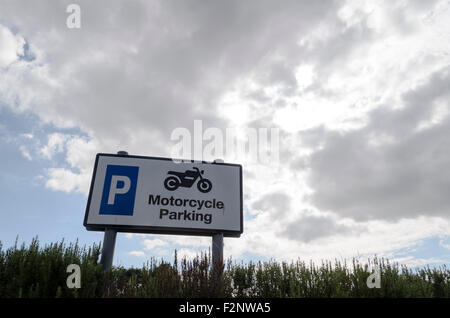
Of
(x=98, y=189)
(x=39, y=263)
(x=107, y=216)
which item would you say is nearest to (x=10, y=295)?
(x=39, y=263)

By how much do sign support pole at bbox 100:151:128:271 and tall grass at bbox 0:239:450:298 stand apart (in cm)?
28

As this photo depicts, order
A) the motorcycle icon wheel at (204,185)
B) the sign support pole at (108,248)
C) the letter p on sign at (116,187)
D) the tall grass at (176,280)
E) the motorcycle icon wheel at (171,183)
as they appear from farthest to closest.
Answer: the motorcycle icon wheel at (204,185) < the motorcycle icon wheel at (171,183) < the letter p on sign at (116,187) < the sign support pole at (108,248) < the tall grass at (176,280)

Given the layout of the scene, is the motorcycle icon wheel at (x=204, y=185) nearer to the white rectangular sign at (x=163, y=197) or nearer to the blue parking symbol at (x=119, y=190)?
the white rectangular sign at (x=163, y=197)

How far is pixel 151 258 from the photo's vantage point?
767 centimetres

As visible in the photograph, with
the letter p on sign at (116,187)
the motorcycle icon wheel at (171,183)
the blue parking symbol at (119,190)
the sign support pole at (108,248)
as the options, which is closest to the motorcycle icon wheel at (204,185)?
the motorcycle icon wheel at (171,183)

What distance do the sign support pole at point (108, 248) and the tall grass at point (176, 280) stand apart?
28 cm

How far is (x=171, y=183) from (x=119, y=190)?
1.53 meters

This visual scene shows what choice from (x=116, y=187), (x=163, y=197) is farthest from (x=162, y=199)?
(x=116, y=187)

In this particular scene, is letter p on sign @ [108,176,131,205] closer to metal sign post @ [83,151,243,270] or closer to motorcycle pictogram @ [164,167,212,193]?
metal sign post @ [83,151,243,270]

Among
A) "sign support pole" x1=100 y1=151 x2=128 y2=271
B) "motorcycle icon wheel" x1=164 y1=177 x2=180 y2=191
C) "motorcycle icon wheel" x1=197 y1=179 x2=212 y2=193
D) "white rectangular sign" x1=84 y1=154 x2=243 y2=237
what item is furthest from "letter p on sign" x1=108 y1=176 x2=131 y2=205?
"motorcycle icon wheel" x1=197 y1=179 x2=212 y2=193

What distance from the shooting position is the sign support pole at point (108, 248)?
7573 mm

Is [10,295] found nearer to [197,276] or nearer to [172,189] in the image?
[197,276]

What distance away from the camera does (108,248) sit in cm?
773
